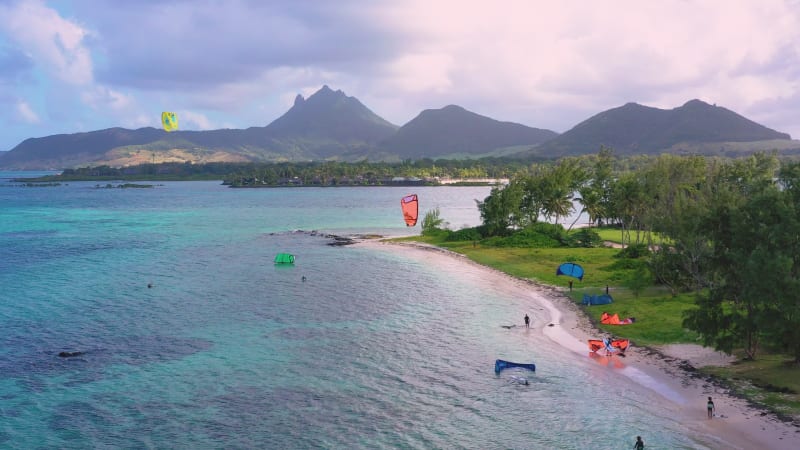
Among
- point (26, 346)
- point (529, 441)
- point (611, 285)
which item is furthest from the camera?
point (611, 285)

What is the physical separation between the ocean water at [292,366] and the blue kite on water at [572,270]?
953cm

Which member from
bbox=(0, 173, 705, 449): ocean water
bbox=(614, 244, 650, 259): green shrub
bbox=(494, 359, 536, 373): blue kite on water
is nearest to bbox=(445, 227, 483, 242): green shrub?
bbox=(0, 173, 705, 449): ocean water

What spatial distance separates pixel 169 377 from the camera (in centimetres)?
4119

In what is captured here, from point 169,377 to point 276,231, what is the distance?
94.3m

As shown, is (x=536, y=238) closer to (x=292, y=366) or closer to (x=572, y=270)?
(x=572, y=270)

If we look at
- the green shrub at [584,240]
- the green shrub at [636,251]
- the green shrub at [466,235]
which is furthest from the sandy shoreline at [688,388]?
the green shrub at [466,235]

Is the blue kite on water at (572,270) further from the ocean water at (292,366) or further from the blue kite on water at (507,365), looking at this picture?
the blue kite on water at (507,365)

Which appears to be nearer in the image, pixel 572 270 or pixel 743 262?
pixel 743 262

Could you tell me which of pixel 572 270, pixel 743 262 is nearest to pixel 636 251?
pixel 572 270

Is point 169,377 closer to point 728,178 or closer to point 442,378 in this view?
point 442,378

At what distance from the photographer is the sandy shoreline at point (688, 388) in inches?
1200

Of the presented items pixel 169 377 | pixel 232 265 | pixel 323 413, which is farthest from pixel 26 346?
pixel 232 265

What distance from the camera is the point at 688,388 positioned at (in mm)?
37531

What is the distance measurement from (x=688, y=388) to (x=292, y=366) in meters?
27.8
